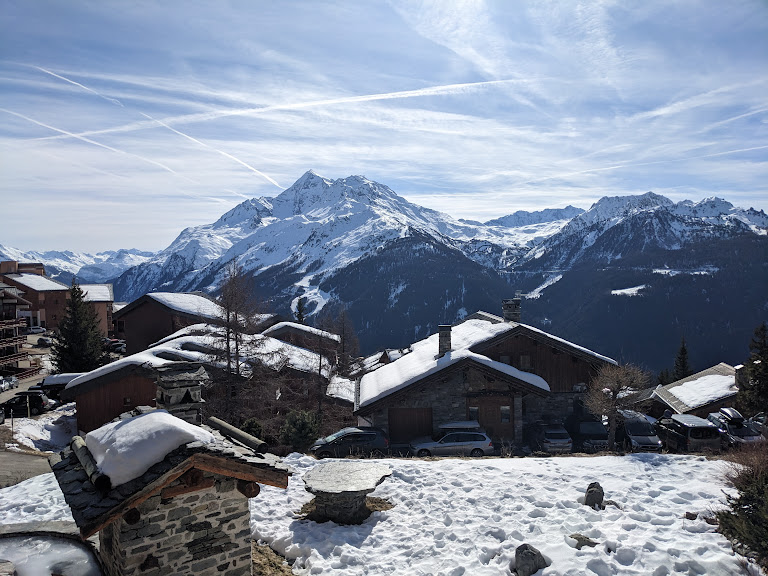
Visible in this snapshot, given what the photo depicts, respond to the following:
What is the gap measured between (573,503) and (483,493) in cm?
249

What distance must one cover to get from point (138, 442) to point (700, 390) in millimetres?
39104

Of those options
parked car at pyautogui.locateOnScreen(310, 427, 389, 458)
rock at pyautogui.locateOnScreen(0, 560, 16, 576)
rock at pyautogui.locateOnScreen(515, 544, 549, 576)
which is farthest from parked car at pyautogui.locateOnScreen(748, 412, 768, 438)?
rock at pyautogui.locateOnScreen(0, 560, 16, 576)

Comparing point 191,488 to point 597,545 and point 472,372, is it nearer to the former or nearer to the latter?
point 597,545

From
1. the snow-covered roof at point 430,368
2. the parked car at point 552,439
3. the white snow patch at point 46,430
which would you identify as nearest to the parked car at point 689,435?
the parked car at point 552,439

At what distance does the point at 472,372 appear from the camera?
26984 mm

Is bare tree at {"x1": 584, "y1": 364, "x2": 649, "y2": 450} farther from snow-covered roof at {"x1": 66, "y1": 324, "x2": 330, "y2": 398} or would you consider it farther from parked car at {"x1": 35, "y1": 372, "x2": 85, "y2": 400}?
parked car at {"x1": 35, "y1": 372, "x2": 85, "y2": 400}

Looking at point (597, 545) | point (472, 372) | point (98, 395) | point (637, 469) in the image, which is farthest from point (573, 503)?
point (98, 395)

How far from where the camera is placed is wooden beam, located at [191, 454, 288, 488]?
840 centimetres

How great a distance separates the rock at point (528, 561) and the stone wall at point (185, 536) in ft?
17.7

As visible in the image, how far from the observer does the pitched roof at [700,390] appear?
33.7m

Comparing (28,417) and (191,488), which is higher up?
(191,488)

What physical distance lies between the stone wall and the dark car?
1262 inches

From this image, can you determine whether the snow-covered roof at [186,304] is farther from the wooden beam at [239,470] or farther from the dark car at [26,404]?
the wooden beam at [239,470]

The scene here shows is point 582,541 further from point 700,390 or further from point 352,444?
point 700,390
